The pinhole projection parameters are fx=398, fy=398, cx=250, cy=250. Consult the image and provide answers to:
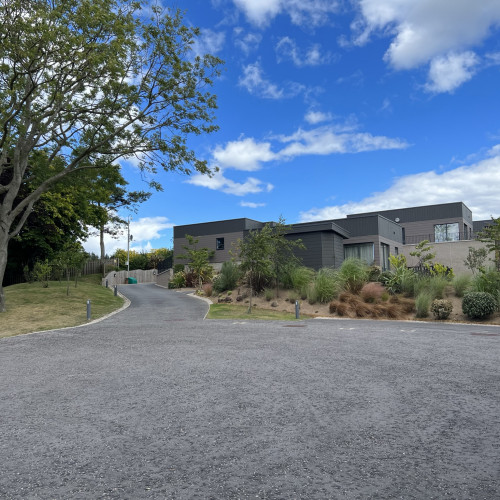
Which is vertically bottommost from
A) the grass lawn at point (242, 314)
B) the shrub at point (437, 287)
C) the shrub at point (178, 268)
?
the grass lawn at point (242, 314)

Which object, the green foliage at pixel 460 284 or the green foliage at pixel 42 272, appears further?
the green foliage at pixel 42 272

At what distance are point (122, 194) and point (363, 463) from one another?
48.6 meters

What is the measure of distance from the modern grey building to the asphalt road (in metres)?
17.9

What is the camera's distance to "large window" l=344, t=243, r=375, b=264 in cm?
3216

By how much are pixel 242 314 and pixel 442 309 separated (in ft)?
28.8

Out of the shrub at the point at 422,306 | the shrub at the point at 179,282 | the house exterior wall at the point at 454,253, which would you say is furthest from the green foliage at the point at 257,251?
the shrub at the point at 179,282

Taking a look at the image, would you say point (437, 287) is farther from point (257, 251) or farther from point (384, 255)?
point (384, 255)

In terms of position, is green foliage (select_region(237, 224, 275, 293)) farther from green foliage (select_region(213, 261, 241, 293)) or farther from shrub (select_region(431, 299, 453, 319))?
shrub (select_region(431, 299, 453, 319))

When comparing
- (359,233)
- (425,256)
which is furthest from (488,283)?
(359,233)

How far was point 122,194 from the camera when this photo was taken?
4838 centimetres

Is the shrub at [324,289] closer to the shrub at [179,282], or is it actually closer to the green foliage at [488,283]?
the green foliage at [488,283]

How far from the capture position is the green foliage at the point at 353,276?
20905 millimetres

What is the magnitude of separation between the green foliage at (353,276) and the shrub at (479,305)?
17.7ft

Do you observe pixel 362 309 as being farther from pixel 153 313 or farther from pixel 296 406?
pixel 296 406
